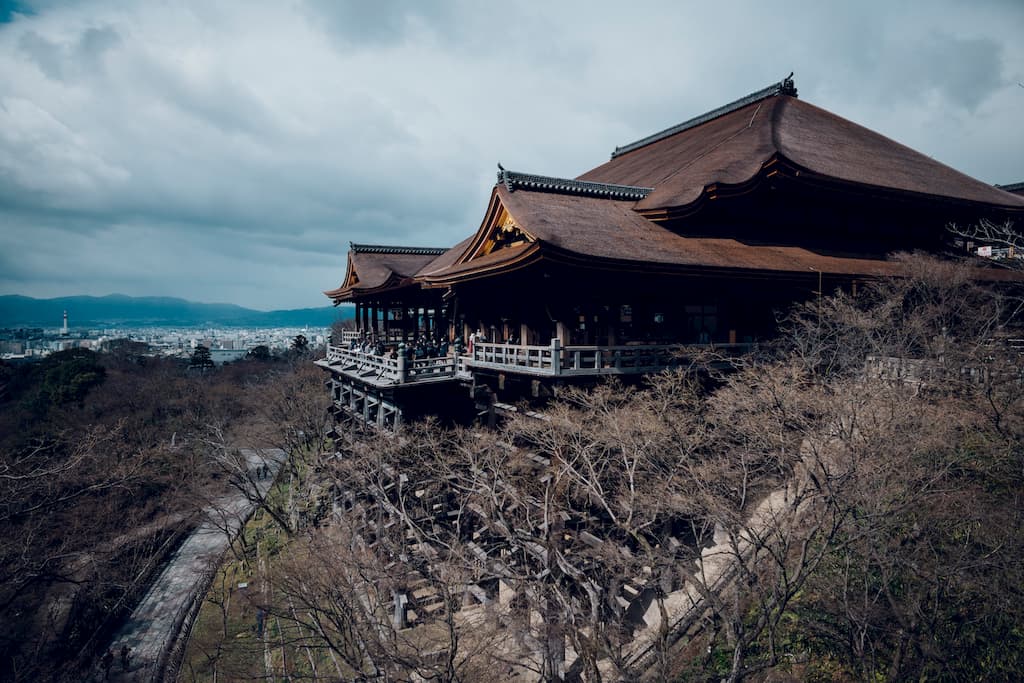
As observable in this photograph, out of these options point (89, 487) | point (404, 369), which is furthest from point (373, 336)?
point (89, 487)

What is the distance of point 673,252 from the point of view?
521 inches

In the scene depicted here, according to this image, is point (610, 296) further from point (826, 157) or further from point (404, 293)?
point (404, 293)

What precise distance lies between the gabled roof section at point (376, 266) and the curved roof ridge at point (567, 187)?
829 cm

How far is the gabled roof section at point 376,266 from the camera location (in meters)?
23.1

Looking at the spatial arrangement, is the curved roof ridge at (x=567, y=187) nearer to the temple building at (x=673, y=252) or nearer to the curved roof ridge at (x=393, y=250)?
the temple building at (x=673, y=252)

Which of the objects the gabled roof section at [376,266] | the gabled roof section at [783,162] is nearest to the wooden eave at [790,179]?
the gabled roof section at [783,162]

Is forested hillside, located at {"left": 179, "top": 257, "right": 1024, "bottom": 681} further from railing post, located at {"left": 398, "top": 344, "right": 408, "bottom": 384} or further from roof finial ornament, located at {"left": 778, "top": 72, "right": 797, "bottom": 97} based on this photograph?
roof finial ornament, located at {"left": 778, "top": 72, "right": 797, "bottom": 97}

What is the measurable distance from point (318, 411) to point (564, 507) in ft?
69.7

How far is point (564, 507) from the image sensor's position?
11.4m

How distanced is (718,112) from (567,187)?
13.2 m

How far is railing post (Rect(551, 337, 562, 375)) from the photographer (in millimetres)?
11742

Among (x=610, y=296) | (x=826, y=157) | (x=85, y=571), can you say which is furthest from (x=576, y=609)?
(x=85, y=571)

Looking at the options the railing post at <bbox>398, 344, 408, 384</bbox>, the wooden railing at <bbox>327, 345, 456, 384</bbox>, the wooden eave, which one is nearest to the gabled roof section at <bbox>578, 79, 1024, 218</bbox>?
the wooden eave

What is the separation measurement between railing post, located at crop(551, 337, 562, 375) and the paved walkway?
48.3 feet
